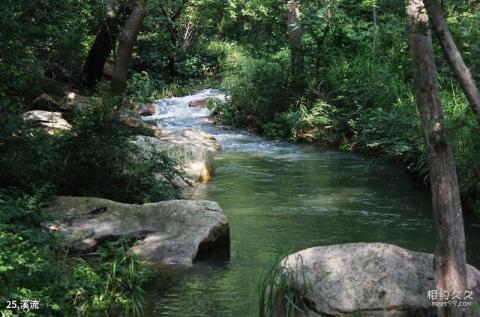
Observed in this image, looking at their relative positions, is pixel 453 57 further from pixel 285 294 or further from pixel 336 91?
pixel 336 91

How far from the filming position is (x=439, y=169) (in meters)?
3.78

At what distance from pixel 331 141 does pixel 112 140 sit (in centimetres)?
884

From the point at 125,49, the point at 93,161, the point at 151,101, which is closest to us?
the point at 93,161

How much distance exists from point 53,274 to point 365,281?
233 centimetres

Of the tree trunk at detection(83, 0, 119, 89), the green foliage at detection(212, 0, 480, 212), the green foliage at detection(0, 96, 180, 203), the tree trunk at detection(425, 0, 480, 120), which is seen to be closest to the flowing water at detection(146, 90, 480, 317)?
the green foliage at detection(212, 0, 480, 212)

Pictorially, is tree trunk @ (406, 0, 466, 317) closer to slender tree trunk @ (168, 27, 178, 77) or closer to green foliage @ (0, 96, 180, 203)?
green foliage @ (0, 96, 180, 203)

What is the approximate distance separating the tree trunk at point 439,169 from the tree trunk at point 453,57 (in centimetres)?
17

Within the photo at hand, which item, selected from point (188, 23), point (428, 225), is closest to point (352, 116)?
point (428, 225)

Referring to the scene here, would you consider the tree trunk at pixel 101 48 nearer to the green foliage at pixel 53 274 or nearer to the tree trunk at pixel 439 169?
the green foliage at pixel 53 274

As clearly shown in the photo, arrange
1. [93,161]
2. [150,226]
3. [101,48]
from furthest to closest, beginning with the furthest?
[101,48] < [93,161] < [150,226]

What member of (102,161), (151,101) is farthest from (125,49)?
(151,101)

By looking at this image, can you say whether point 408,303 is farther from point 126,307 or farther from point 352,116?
point 352,116

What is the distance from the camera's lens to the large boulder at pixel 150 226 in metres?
6.39

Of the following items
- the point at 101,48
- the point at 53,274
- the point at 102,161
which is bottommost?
the point at 53,274
